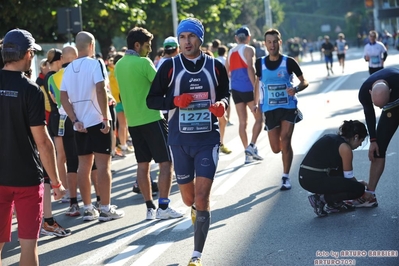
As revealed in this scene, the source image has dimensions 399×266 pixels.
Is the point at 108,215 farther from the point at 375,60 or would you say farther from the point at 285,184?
the point at 375,60

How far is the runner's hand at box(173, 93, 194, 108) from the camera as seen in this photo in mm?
6688

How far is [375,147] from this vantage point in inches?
338

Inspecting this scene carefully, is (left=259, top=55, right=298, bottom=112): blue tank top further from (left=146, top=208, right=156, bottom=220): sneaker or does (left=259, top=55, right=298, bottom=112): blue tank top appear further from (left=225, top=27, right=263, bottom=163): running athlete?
(left=225, top=27, right=263, bottom=163): running athlete

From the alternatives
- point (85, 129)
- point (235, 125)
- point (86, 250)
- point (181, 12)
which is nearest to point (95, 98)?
point (85, 129)

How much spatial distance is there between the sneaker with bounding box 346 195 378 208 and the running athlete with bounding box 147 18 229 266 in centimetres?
237

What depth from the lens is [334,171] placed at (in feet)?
28.0

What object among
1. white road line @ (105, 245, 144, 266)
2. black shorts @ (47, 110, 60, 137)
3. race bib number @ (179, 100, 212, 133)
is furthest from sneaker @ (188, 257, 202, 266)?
black shorts @ (47, 110, 60, 137)

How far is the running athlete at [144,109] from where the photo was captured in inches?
361

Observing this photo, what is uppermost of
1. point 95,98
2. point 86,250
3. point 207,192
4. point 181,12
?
point 181,12

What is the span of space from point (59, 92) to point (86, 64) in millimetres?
968

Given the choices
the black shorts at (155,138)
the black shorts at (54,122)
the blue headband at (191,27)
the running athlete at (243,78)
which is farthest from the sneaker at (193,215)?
the running athlete at (243,78)

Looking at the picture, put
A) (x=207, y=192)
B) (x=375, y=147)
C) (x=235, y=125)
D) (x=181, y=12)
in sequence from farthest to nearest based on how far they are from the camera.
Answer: (x=181, y=12), (x=235, y=125), (x=375, y=147), (x=207, y=192)

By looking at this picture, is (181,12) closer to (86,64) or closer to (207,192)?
(86,64)

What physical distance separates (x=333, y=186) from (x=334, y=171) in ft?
0.72
